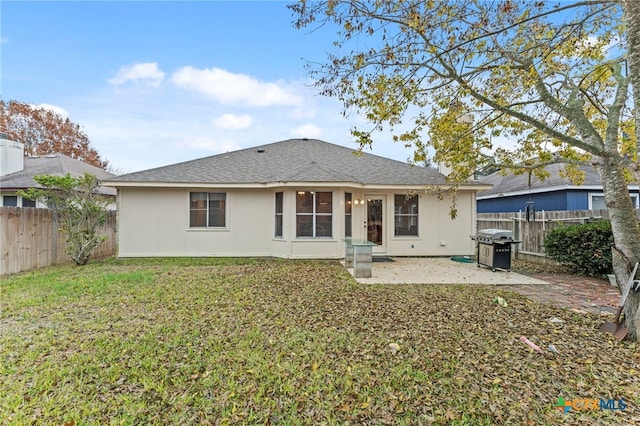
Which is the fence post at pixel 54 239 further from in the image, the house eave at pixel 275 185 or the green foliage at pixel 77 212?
the house eave at pixel 275 185

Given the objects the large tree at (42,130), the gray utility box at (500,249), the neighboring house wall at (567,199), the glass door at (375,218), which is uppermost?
the large tree at (42,130)

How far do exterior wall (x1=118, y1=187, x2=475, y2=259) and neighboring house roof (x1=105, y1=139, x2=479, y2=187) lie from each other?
45 cm

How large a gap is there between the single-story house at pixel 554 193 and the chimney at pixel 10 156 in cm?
2214

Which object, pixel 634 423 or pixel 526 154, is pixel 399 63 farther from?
pixel 526 154

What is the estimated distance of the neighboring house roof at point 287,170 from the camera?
10086mm

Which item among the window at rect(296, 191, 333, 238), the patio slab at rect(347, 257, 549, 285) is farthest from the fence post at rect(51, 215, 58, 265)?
the patio slab at rect(347, 257, 549, 285)

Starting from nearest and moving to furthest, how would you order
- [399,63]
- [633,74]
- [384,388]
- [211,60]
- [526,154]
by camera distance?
[384,388] < [633,74] < [399,63] < [526,154] < [211,60]

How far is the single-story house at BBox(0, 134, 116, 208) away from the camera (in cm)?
1315

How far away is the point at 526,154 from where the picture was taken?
816 cm

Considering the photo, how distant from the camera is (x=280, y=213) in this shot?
34.2ft

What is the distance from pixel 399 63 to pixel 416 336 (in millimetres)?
4107

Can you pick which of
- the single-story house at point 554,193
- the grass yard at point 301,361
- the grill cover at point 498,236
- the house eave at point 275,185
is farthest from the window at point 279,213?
the single-story house at point 554,193

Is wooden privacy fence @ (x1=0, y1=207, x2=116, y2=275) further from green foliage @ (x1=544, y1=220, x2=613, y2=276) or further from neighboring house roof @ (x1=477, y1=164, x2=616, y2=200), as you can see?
green foliage @ (x1=544, y1=220, x2=613, y2=276)

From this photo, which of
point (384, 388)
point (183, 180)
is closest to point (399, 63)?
point (384, 388)
